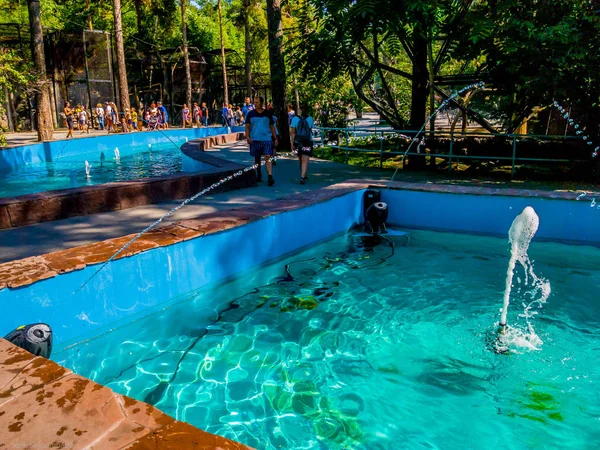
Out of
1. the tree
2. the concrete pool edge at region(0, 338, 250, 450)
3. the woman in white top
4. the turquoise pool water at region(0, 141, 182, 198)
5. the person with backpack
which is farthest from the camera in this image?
the woman in white top

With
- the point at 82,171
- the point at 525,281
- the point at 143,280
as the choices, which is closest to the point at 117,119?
the point at 82,171

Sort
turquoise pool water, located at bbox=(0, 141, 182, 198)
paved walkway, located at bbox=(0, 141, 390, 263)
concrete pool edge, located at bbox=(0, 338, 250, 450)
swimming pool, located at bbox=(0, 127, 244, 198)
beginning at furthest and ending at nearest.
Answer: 1. swimming pool, located at bbox=(0, 127, 244, 198)
2. turquoise pool water, located at bbox=(0, 141, 182, 198)
3. paved walkway, located at bbox=(0, 141, 390, 263)
4. concrete pool edge, located at bbox=(0, 338, 250, 450)

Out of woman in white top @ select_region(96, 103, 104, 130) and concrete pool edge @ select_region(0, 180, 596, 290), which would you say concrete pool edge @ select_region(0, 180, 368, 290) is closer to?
concrete pool edge @ select_region(0, 180, 596, 290)

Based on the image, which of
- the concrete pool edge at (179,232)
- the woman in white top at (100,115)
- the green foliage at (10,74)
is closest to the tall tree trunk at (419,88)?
the concrete pool edge at (179,232)

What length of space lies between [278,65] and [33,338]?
15245 mm

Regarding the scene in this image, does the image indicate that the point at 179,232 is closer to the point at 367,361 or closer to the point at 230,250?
the point at 230,250

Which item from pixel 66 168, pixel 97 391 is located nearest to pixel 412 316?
pixel 97 391

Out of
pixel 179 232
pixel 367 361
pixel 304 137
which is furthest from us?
pixel 304 137

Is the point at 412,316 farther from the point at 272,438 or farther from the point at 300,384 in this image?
the point at 272,438

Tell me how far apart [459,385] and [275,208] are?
12.4 ft

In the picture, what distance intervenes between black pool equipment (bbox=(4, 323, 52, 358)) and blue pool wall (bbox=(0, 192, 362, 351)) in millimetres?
554

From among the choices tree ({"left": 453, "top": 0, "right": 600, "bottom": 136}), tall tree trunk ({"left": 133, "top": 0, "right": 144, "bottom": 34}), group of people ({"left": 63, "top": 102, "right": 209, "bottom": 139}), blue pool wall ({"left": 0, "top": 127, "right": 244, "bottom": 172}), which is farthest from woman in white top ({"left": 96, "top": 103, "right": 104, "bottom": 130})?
tree ({"left": 453, "top": 0, "right": 600, "bottom": 136})

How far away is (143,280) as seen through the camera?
5188mm

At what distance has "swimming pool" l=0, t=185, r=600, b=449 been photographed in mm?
3645
